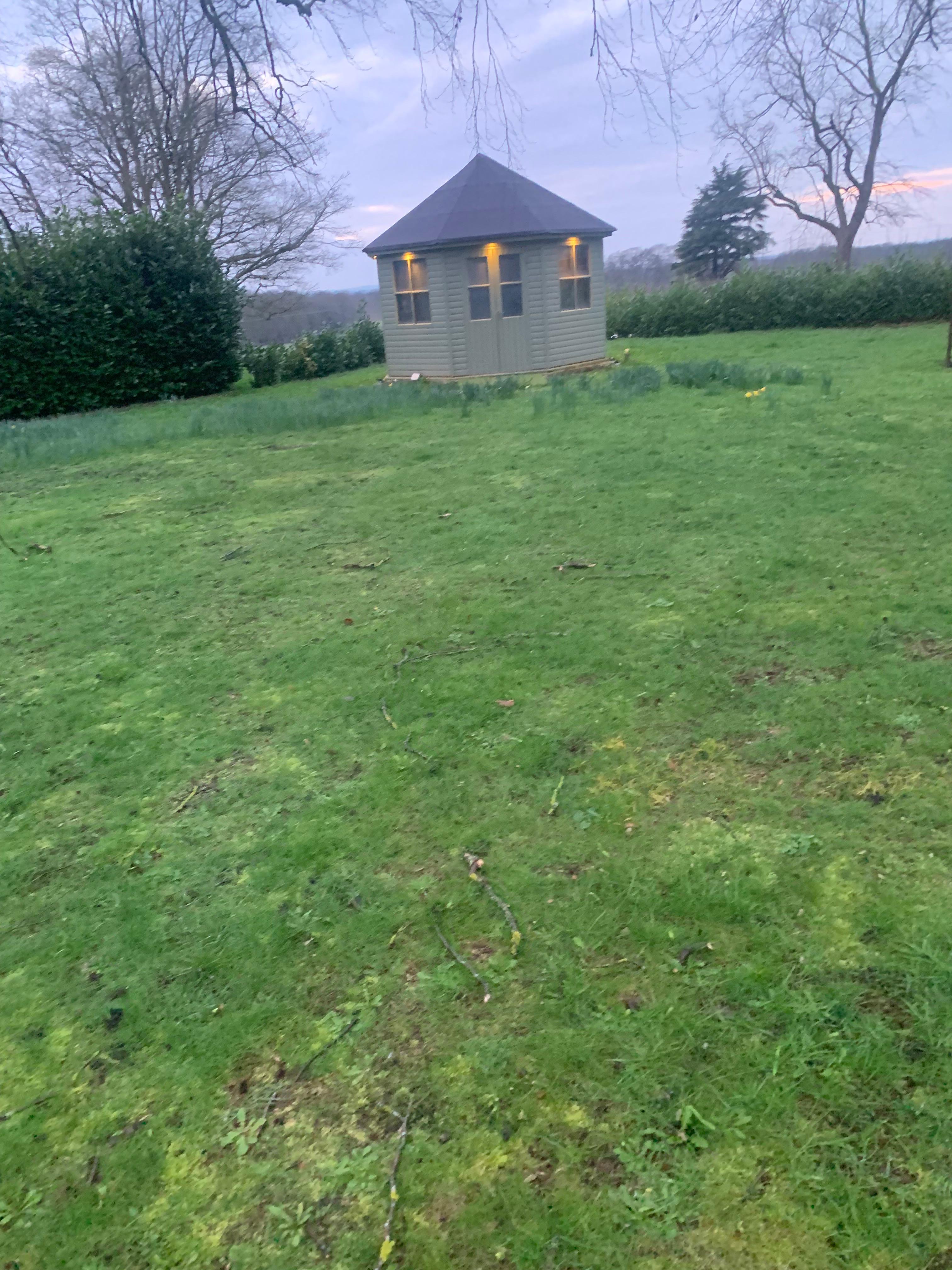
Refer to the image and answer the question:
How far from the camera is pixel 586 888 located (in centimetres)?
242

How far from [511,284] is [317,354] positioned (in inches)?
264

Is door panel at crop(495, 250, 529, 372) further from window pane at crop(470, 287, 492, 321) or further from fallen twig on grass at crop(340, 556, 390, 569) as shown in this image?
fallen twig on grass at crop(340, 556, 390, 569)

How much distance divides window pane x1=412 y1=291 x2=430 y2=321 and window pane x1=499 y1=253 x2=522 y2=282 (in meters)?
1.49

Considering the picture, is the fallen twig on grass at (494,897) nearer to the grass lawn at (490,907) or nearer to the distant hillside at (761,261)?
the grass lawn at (490,907)

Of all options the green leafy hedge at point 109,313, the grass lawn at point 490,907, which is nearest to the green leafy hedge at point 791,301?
the green leafy hedge at point 109,313

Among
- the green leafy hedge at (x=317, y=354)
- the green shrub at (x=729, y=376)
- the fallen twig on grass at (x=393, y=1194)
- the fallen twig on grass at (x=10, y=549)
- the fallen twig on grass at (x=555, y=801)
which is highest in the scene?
the green leafy hedge at (x=317, y=354)

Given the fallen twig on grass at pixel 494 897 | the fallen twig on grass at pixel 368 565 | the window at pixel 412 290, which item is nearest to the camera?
the fallen twig on grass at pixel 494 897

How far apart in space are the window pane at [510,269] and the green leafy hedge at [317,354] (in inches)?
208

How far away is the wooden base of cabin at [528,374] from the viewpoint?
52.5 feet

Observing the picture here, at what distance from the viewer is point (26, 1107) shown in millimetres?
1892

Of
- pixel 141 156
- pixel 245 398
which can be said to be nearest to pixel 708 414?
pixel 245 398

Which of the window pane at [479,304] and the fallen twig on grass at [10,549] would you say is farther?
the window pane at [479,304]

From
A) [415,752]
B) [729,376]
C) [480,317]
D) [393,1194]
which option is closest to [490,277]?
[480,317]

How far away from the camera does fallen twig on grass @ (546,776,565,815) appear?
2789mm
